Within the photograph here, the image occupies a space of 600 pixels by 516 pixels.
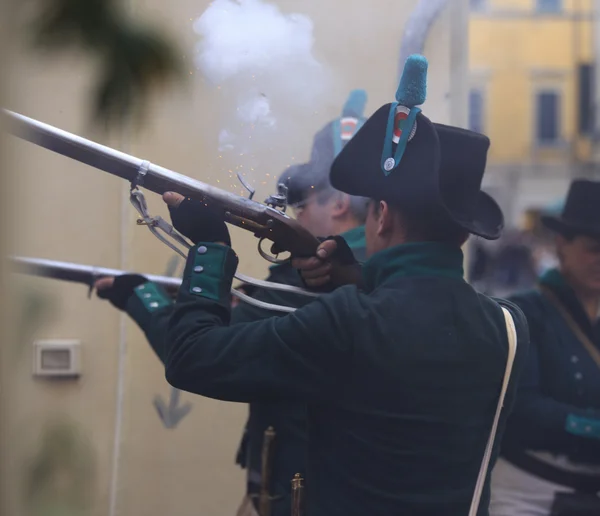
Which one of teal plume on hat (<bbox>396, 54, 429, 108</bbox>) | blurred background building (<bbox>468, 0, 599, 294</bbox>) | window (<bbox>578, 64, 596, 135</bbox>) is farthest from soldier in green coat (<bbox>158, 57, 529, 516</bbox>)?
blurred background building (<bbox>468, 0, 599, 294</bbox>)

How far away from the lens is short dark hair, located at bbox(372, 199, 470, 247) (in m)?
1.93

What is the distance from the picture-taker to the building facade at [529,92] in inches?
896

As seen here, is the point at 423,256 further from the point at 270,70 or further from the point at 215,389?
the point at 270,70

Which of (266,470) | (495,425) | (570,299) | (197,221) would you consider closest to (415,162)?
(197,221)

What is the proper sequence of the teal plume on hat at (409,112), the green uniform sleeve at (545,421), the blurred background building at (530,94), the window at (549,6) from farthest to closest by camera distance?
the window at (549,6) → the blurred background building at (530,94) → the green uniform sleeve at (545,421) → the teal plume on hat at (409,112)

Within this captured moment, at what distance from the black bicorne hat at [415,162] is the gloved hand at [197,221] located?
11.5 inches

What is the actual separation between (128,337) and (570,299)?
1.65m

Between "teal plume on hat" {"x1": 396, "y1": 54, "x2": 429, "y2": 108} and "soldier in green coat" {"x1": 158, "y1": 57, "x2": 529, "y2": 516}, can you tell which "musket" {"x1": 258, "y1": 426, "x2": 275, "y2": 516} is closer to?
"soldier in green coat" {"x1": 158, "y1": 57, "x2": 529, "y2": 516}

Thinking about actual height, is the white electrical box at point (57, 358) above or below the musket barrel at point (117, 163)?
below

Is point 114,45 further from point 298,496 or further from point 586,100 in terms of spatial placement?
point 586,100

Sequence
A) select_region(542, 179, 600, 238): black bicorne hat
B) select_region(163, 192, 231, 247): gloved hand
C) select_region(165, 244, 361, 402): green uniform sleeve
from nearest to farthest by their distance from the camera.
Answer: select_region(165, 244, 361, 402): green uniform sleeve, select_region(163, 192, 231, 247): gloved hand, select_region(542, 179, 600, 238): black bicorne hat

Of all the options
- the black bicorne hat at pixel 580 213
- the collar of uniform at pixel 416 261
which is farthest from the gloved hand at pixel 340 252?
the black bicorne hat at pixel 580 213

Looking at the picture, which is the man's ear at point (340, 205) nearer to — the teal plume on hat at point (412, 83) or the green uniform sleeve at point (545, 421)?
the teal plume on hat at point (412, 83)

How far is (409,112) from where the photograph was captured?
1926mm
